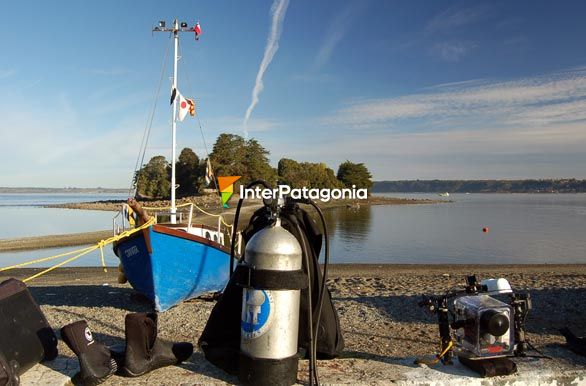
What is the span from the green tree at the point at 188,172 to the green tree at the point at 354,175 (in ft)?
177

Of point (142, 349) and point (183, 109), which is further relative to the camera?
point (183, 109)

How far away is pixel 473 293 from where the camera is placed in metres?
4.19

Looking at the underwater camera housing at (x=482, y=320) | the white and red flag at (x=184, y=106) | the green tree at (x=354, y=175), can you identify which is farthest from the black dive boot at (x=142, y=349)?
the green tree at (x=354, y=175)

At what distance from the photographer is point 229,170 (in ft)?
280

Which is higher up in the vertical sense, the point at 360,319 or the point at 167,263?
the point at 167,263

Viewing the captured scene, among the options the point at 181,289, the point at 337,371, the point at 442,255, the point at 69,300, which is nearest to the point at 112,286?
the point at 69,300

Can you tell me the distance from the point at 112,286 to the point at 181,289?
18.7 ft

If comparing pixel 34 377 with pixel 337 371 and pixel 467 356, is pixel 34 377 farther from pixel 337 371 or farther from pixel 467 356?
pixel 467 356

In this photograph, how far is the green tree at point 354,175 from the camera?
467 ft

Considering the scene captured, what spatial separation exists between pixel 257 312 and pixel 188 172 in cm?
9734

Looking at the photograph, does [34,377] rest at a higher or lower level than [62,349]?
higher

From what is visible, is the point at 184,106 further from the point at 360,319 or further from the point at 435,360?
the point at 435,360

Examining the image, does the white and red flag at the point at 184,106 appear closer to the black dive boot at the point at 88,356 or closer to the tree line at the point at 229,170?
the black dive boot at the point at 88,356

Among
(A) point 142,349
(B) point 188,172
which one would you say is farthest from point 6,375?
(B) point 188,172
